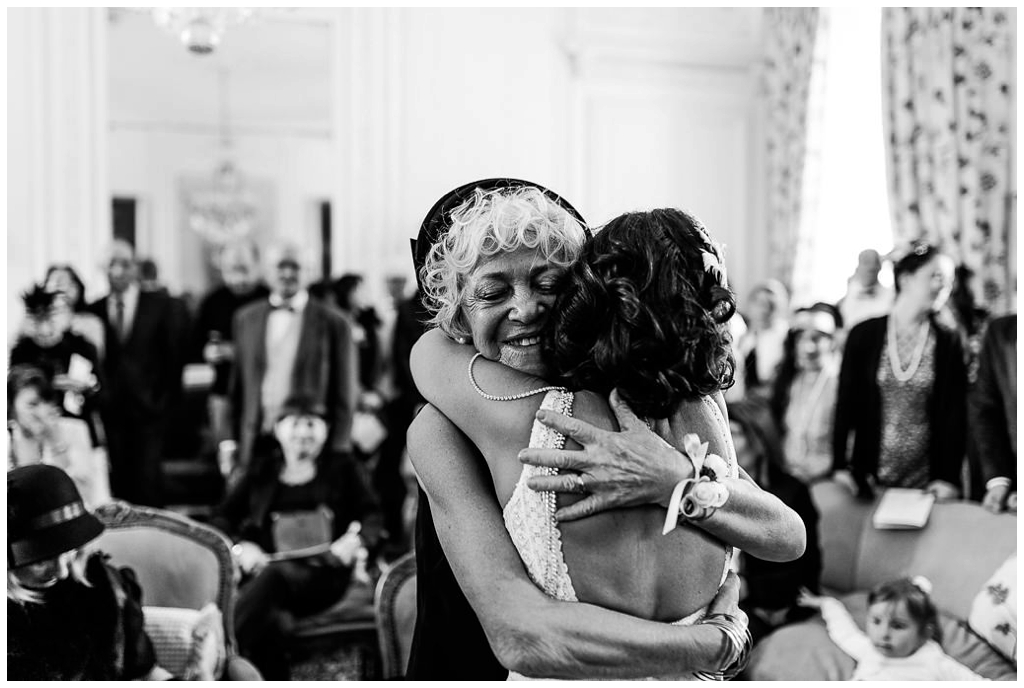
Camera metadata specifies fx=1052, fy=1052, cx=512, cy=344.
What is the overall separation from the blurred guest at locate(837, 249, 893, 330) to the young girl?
2446 mm

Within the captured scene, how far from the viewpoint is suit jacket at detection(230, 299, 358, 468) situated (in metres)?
5.54

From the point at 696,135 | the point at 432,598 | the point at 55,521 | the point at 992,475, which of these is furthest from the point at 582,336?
the point at 696,135

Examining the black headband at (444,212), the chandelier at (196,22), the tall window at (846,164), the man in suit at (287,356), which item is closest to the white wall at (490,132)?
the tall window at (846,164)

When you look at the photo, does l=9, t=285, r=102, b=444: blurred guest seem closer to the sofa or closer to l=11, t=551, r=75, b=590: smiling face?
l=11, t=551, r=75, b=590: smiling face

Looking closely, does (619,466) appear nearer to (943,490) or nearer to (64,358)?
(943,490)

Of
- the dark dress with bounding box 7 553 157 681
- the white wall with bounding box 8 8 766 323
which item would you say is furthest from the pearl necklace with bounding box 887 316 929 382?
the white wall with bounding box 8 8 766 323

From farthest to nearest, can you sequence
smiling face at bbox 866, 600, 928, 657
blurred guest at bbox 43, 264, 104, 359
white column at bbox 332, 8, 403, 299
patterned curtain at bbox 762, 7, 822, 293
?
white column at bbox 332, 8, 403, 299 < patterned curtain at bbox 762, 7, 822, 293 < blurred guest at bbox 43, 264, 104, 359 < smiling face at bbox 866, 600, 928, 657

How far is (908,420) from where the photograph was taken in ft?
14.3

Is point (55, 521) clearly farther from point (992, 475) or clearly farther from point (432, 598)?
point (992, 475)

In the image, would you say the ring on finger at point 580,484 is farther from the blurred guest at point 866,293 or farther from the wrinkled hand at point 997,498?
the blurred guest at point 866,293

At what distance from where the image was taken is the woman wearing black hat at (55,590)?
254 centimetres

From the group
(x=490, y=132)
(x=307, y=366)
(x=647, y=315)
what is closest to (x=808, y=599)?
(x=307, y=366)

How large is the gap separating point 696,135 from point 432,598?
28.6 feet

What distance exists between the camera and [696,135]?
9.83 m
